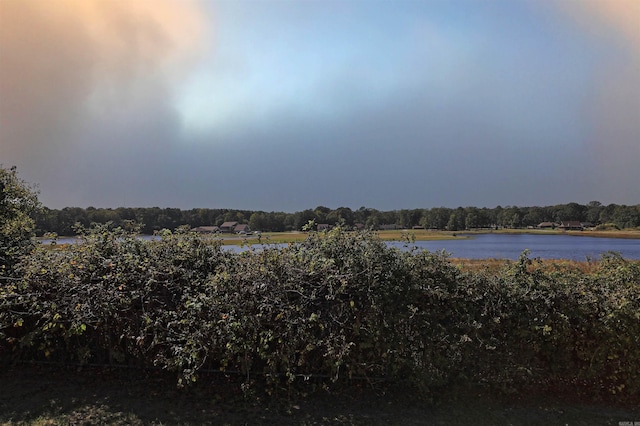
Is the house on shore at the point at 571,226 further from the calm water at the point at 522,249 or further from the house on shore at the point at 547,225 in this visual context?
the calm water at the point at 522,249

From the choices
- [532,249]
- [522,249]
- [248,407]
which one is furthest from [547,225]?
[248,407]

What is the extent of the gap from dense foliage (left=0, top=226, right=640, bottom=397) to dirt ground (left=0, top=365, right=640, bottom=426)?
22 centimetres

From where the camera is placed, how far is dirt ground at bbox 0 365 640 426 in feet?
13.3

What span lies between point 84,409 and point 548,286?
17.6 feet

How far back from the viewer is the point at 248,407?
4316 millimetres

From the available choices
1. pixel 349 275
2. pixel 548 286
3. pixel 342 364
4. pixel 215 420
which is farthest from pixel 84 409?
pixel 548 286

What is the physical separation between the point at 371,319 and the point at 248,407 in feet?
5.55

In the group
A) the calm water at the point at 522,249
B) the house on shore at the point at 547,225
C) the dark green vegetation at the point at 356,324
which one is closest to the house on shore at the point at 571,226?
the house on shore at the point at 547,225

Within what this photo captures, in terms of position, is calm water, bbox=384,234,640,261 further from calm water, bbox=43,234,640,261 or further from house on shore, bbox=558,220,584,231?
house on shore, bbox=558,220,584,231

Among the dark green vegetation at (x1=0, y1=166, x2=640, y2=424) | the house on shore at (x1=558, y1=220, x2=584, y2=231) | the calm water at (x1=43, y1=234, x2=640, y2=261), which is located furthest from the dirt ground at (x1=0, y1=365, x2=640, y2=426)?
the house on shore at (x1=558, y1=220, x2=584, y2=231)

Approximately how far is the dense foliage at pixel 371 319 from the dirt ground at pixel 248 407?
0.73ft

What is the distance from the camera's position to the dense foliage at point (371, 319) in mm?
4227

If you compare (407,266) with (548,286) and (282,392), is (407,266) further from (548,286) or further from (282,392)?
(282,392)

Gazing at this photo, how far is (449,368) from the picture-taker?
4.28m
